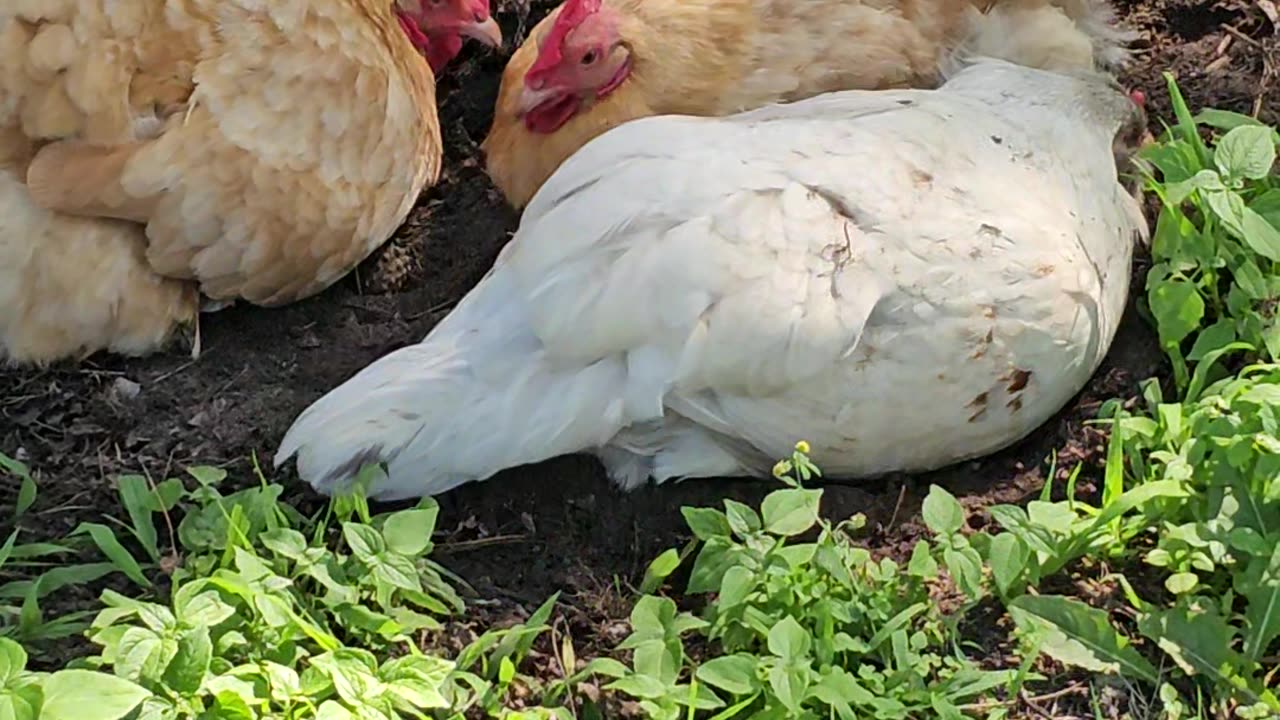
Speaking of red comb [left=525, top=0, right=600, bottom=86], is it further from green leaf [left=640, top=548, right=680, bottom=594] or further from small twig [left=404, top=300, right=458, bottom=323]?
green leaf [left=640, top=548, right=680, bottom=594]

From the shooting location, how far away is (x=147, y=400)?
8.95 ft

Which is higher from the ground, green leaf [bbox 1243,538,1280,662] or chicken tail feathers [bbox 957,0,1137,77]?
chicken tail feathers [bbox 957,0,1137,77]

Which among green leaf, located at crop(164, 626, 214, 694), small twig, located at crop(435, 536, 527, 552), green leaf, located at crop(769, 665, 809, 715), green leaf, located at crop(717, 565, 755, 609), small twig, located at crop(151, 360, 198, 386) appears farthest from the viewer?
small twig, located at crop(151, 360, 198, 386)

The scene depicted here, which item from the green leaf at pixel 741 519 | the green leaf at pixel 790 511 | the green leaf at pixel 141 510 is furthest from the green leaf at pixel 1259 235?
the green leaf at pixel 141 510

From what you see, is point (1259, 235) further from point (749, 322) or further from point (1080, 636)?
point (749, 322)

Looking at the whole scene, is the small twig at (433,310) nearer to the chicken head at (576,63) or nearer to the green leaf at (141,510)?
the chicken head at (576,63)

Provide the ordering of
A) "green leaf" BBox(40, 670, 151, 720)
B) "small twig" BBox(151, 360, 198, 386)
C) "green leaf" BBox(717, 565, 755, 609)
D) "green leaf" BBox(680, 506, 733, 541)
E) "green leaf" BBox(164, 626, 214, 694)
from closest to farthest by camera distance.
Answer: "green leaf" BBox(40, 670, 151, 720) → "green leaf" BBox(164, 626, 214, 694) → "green leaf" BBox(717, 565, 755, 609) → "green leaf" BBox(680, 506, 733, 541) → "small twig" BBox(151, 360, 198, 386)

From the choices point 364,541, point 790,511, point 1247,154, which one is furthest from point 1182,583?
point 364,541

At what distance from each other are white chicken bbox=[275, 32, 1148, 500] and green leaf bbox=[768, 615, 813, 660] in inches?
16.4

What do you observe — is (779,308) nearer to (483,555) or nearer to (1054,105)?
(483,555)

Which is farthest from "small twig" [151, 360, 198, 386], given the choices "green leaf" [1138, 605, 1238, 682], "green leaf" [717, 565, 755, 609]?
"green leaf" [1138, 605, 1238, 682]

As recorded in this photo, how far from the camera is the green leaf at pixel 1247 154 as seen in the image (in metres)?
2.63

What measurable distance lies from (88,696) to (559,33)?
1.70 meters

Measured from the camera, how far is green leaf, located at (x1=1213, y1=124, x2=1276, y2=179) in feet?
8.63
